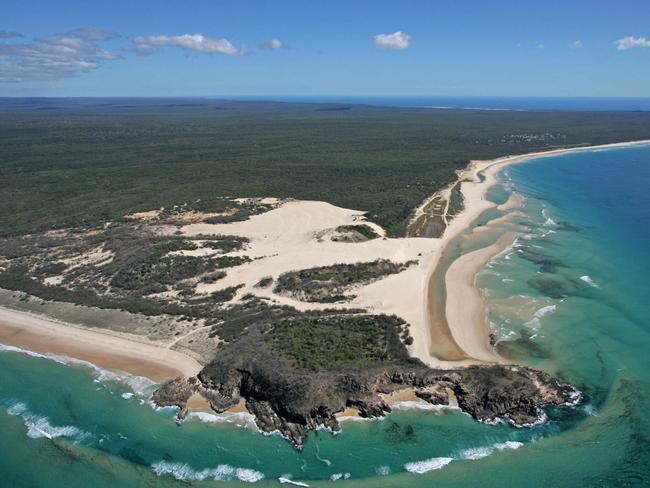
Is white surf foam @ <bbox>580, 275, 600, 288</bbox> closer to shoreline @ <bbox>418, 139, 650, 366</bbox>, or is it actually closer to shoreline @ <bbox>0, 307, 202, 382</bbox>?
shoreline @ <bbox>418, 139, 650, 366</bbox>

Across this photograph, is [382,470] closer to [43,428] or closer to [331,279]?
[43,428]

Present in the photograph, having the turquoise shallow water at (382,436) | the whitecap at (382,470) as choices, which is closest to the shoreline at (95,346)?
the turquoise shallow water at (382,436)

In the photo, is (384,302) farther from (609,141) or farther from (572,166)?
(609,141)

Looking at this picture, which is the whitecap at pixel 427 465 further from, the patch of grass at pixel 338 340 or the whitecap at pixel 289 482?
the patch of grass at pixel 338 340

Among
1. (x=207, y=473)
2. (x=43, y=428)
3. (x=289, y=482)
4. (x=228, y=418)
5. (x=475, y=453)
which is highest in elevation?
(x=475, y=453)

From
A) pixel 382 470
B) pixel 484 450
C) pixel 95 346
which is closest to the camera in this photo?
pixel 382 470

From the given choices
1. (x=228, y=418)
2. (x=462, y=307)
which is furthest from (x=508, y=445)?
(x=462, y=307)

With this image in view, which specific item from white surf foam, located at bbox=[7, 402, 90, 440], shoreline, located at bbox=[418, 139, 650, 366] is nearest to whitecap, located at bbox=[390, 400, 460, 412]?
shoreline, located at bbox=[418, 139, 650, 366]
